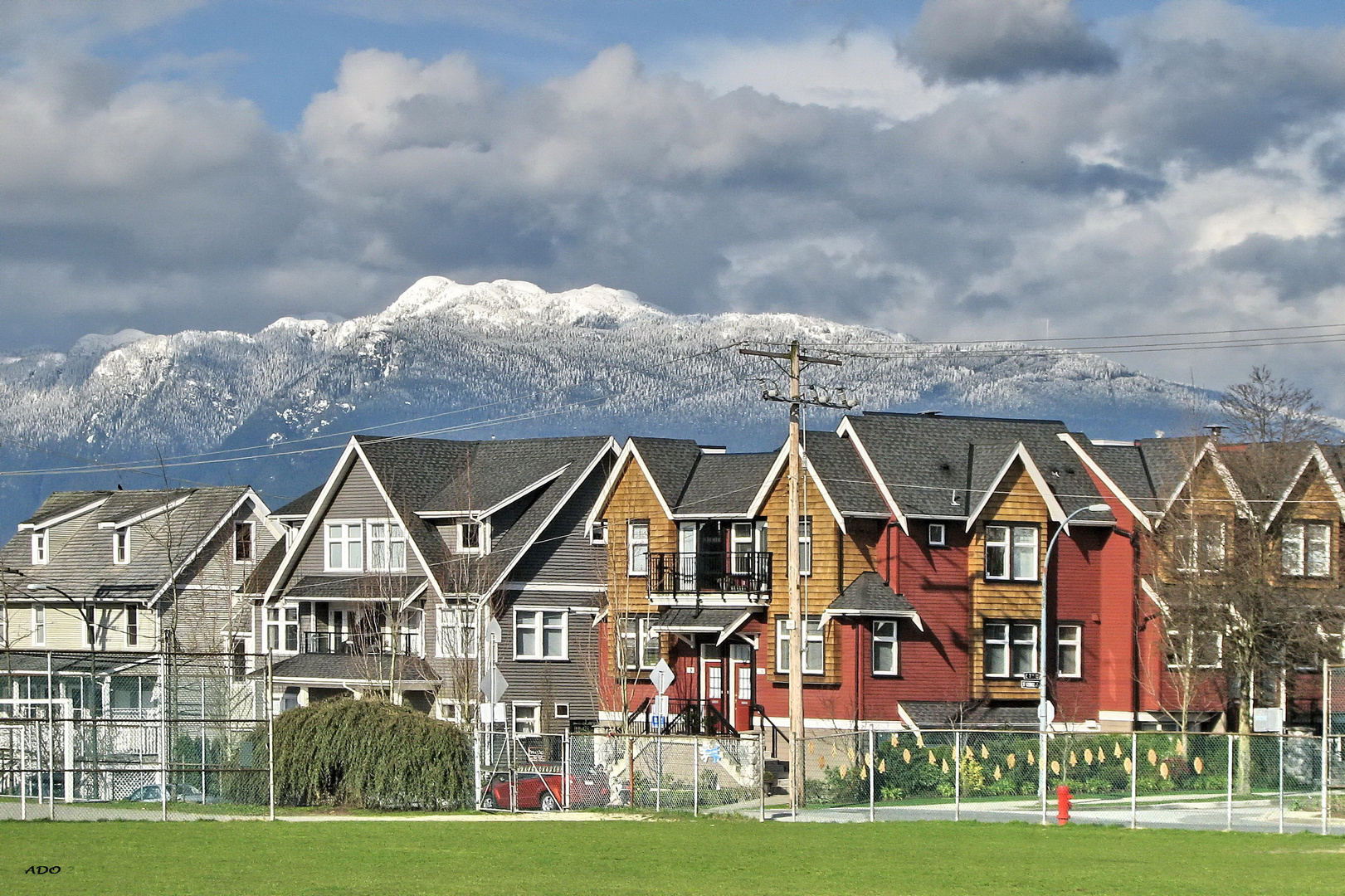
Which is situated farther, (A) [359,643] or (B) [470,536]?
(B) [470,536]

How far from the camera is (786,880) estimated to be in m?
28.0

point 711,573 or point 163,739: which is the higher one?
point 711,573

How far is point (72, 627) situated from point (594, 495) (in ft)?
84.0

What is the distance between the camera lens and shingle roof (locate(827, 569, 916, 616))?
56375mm

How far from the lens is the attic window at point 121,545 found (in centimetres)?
7900

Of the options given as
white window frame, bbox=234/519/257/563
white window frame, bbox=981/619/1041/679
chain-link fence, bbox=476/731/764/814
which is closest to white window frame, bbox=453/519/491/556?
chain-link fence, bbox=476/731/764/814

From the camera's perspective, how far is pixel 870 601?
56.6 meters

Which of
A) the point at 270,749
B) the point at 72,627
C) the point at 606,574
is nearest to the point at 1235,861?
the point at 270,749

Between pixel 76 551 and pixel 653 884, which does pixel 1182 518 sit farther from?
pixel 76 551

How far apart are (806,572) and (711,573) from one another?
3.96 metres

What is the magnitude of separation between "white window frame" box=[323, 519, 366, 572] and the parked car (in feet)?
75.3

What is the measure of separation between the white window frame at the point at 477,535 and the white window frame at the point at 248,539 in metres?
15.3

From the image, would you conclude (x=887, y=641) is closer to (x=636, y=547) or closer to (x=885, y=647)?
(x=885, y=647)

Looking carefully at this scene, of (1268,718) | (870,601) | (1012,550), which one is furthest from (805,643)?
(1268,718)
